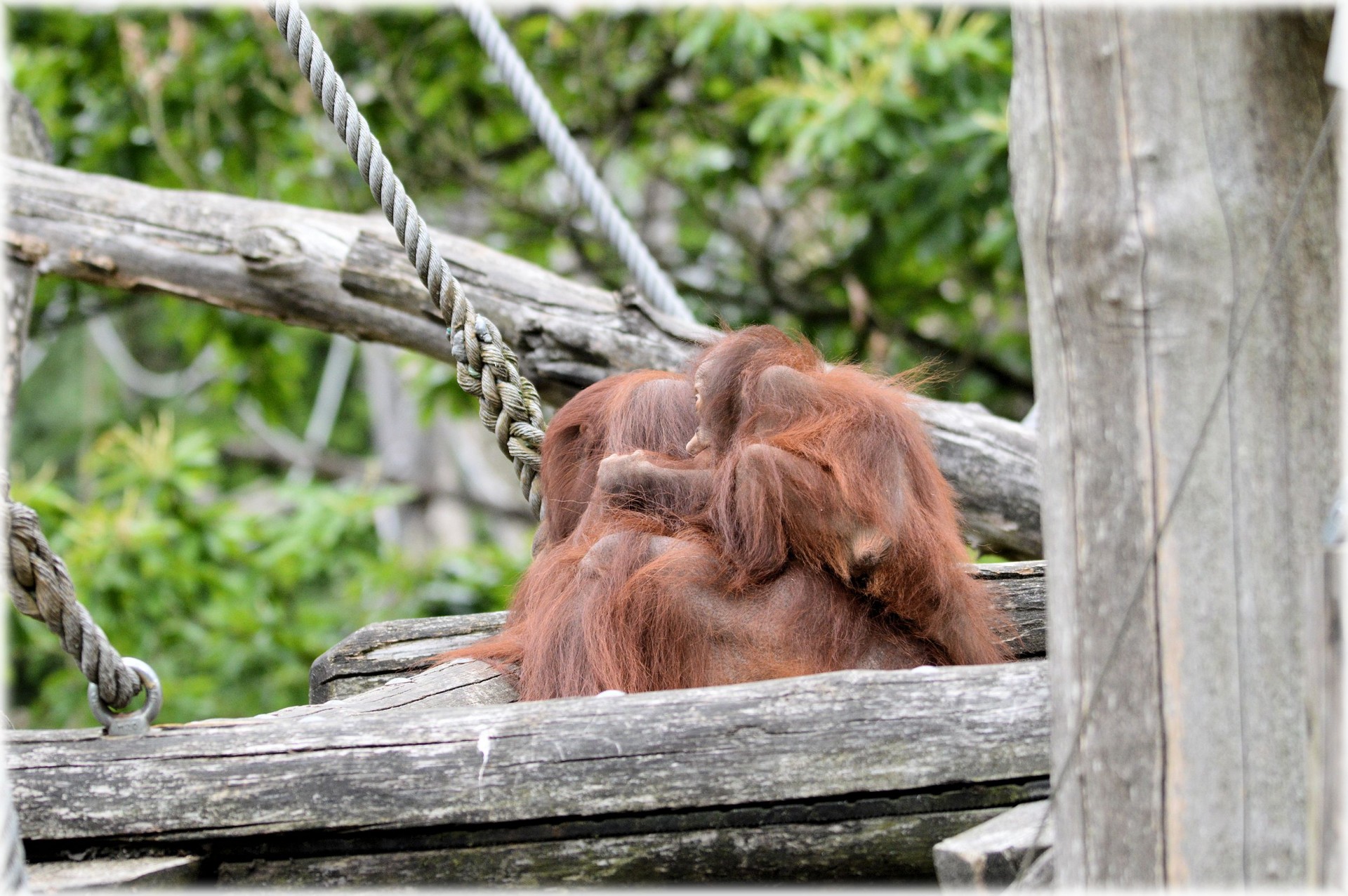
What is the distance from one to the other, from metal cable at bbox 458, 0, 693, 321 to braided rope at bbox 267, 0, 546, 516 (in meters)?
1.06

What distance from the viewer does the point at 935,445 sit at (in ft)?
10.9

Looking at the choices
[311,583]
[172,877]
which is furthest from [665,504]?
[311,583]

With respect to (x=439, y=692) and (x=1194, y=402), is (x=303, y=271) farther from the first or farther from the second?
(x=1194, y=402)

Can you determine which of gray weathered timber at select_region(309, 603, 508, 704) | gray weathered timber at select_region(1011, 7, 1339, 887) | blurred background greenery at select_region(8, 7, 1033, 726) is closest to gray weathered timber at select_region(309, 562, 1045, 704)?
gray weathered timber at select_region(309, 603, 508, 704)

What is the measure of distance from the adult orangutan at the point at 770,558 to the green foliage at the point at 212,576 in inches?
127

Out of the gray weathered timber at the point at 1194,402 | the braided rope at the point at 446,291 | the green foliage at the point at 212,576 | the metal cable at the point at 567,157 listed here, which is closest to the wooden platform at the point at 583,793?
the gray weathered timber at the point at 1194,402

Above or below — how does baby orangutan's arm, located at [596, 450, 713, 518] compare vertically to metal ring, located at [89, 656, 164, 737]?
above

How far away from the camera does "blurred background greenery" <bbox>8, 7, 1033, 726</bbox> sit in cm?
468

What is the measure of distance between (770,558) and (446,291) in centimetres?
99

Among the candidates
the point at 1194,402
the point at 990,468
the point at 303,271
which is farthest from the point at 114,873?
the point at 990,468

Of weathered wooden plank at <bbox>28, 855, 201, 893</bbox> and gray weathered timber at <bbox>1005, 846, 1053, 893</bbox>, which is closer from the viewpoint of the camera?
gray weathered timber at <bbox>1005, 846, 1053, 893</bbox>

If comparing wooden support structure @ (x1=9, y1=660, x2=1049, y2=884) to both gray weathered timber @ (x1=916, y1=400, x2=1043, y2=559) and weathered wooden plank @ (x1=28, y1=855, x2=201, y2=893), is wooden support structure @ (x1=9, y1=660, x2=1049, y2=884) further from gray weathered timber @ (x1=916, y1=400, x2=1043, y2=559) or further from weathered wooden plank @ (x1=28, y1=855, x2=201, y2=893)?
gray weathered timber @ (x1=916, y1=400, x2=1043, y2=559)

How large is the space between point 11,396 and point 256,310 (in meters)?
0.71

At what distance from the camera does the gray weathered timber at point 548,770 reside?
5.36 feet
